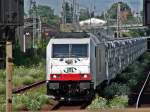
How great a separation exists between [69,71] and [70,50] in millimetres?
914

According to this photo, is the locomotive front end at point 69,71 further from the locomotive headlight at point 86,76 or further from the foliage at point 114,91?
the foliage at point 114,91

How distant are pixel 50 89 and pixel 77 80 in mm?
1053

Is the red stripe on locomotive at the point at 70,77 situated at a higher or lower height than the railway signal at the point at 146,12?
lower

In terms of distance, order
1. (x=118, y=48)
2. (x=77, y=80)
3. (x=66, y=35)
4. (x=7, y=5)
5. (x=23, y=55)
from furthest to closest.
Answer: (x=23, y=55), (x=7, y=5), (x=118, y=48), (x=66, y=35), (x=77, y=80)

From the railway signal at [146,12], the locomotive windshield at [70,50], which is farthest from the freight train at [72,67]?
the railway signal at [146,12]

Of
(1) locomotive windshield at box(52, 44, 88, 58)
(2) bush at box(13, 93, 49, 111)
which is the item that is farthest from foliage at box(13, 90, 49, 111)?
(1) locomotive windshield at box(52, 44, 88, 58)

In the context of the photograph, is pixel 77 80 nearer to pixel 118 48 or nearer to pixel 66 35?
pixel 66 35

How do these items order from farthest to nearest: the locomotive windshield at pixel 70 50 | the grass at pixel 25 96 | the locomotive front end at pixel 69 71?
1. the locomotive windshield at pixel 70 50
2. the locomotive front end at pixel 69 71
3. the grass at pixel 25 96

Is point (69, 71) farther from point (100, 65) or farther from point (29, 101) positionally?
point (100, 65)

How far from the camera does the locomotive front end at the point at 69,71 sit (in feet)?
68.4

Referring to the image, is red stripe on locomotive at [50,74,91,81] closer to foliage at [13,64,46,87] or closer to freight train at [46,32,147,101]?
freight train at [46,32,147,101]

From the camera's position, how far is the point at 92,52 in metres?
21.4

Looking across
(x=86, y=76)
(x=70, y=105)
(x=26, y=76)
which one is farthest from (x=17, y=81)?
(x=86, y=76)

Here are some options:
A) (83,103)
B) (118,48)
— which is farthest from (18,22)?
(83,103)
